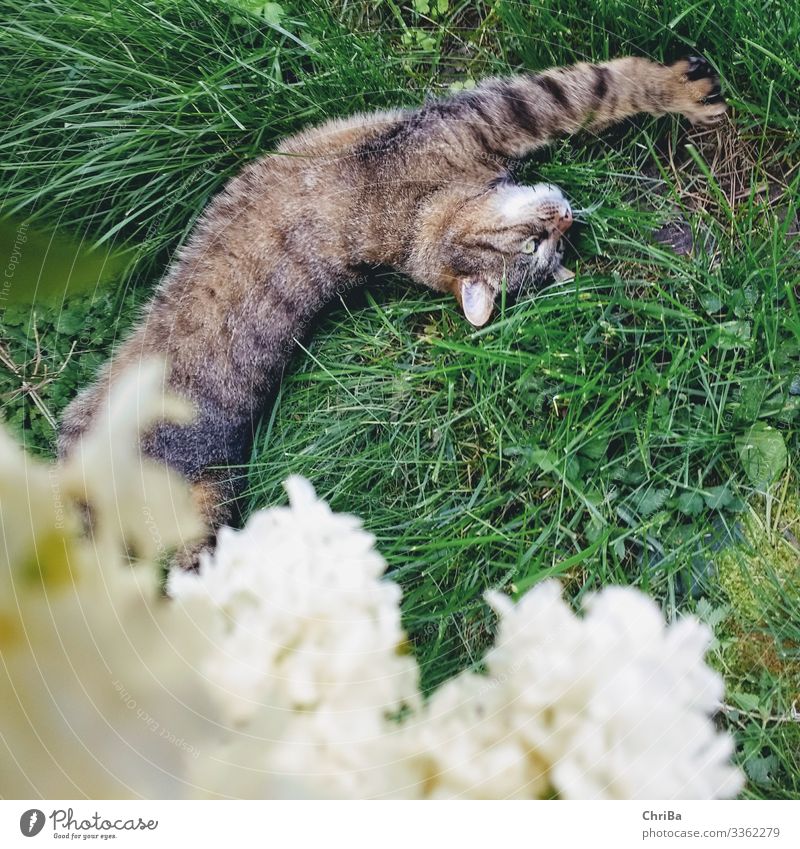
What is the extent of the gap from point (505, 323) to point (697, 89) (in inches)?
25.6

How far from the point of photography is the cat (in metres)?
1.52

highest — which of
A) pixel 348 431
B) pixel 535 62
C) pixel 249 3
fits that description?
pixel 249 3

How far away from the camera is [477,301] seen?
5.06 feet

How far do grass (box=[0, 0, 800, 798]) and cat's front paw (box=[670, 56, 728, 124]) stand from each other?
0.04 m

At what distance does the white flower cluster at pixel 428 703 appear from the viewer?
Result: 123 centimetres

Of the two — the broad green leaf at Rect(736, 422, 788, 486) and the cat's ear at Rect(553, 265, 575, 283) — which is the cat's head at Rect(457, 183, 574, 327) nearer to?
the cat's ear at Rect(553, 265, 575, 283)

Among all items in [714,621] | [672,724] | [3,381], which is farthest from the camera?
[3,381]

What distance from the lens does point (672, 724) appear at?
1.28 metres

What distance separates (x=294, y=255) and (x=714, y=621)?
1.18 meters

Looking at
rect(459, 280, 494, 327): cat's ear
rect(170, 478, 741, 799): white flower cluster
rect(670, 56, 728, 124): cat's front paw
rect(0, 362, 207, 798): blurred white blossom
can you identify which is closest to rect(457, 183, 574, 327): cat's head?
rect(459, 280, 494, 327): cat's ear

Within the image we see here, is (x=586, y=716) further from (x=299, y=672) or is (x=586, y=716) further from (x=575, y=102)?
(x=575, y=102)

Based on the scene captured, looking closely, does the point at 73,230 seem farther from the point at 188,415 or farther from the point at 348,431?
the point at 348,431

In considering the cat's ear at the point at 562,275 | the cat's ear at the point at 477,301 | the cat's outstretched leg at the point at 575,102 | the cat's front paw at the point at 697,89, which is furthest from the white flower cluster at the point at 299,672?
the cat's front paw at the point at 697,89
